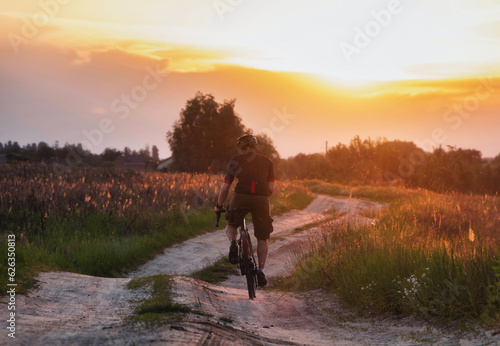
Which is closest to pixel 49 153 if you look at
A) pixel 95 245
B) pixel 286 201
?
pixel 286 201

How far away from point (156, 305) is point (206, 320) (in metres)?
0.83

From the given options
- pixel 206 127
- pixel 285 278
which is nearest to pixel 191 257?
pixel 285 278

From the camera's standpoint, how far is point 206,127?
194ft

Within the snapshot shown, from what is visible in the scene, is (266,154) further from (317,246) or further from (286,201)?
(317,246)

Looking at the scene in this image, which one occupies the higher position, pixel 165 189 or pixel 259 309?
pixel 165 189

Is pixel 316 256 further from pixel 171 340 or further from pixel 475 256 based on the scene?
pixel 171 340

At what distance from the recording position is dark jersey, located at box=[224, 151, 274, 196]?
7.45 metres

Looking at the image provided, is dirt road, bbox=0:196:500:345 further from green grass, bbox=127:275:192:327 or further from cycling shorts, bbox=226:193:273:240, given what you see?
cycling shorts, bbox=226:193:273:240

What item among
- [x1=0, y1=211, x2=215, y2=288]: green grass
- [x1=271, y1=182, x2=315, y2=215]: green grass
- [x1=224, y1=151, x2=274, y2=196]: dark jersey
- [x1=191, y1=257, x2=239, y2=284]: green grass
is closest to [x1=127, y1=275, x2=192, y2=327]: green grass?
[x1=0, y1=211, x2=215, y2=288]: green grass

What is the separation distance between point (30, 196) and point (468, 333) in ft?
36.7

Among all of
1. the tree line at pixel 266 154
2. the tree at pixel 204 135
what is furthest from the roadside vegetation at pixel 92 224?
the tree at pixel 204 135

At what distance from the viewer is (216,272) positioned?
10227 millimetres

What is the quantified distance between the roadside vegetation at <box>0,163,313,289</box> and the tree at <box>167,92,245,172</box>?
39.8 meters

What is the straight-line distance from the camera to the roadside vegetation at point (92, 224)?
944cm
